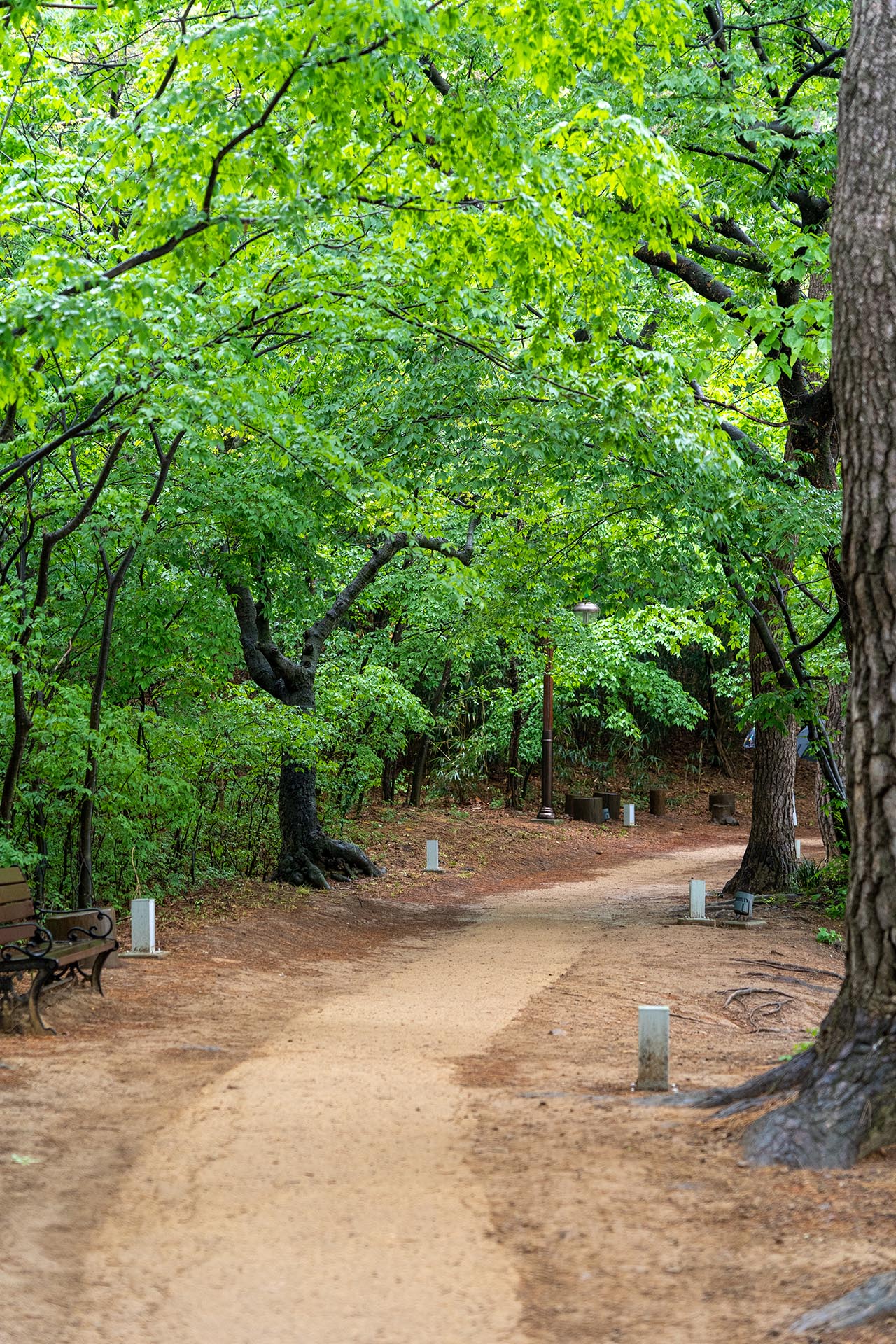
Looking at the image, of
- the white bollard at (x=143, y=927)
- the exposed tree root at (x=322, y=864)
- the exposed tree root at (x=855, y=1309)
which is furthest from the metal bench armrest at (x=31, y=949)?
the exposed tree root at (x=322, y=864)

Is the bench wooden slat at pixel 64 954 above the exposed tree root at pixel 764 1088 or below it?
above

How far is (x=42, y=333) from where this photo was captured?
19.4ft

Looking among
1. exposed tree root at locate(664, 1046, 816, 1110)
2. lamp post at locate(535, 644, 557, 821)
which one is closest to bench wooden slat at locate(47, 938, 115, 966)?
exposed tree root at locate(664, 1046, 816, 1110)

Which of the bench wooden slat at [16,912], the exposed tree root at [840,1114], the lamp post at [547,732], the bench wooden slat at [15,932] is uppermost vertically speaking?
the lamp post at [547,732]

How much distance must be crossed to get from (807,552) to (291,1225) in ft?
28.3

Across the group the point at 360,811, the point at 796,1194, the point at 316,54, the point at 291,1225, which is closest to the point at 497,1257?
the point at 291,1225

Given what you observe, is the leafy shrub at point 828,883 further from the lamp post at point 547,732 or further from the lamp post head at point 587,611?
the lamp post at point 547,732

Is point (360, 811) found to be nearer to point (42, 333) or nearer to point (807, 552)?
point (807, 552)

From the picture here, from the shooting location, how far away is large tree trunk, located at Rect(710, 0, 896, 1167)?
4.66 metres

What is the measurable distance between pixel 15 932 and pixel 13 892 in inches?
12.2

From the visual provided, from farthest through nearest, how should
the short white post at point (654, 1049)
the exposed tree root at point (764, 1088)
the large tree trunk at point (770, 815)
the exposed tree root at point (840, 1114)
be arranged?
the large tree trunk at point (770, 815) < the short white post at point (654, 1049) < the exposed tree root at point (764, 1088) < the exposed tree root at point (840, 1114)

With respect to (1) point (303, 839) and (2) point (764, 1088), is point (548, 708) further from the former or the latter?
(2) point (764, 1088)

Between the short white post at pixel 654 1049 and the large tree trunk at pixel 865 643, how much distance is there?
30.3 inches

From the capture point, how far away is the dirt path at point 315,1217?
3.65m
